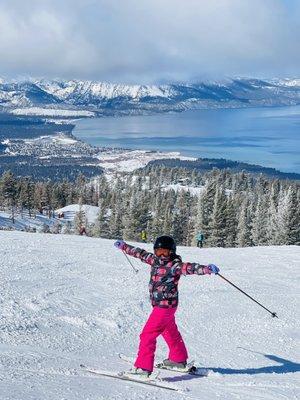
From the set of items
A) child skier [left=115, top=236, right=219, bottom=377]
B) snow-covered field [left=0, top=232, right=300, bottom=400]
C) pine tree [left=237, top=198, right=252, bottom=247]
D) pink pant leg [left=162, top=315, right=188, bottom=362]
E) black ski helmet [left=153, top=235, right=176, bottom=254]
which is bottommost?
pine tree [left=237, top=198, right=252, bottom=247]

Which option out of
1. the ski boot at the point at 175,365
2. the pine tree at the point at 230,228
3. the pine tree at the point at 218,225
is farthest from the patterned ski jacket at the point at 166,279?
the pine tree at the point at 230,228

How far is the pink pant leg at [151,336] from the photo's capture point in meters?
6.11

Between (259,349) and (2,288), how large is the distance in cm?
509

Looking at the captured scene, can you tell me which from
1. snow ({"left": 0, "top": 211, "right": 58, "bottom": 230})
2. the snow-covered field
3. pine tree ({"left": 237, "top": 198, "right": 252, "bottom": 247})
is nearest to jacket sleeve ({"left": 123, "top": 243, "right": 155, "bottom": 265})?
the snow-covered field

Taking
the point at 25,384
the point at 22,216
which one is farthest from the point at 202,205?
the point at 25,384

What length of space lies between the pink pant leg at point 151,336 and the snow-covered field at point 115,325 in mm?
354

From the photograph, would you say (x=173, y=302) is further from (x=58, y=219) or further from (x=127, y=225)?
(x=58, y=219)

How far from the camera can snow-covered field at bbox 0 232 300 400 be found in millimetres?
5848

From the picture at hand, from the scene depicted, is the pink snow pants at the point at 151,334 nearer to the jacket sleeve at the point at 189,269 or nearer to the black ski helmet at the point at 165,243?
the jacket sleeve at the point at 189,269

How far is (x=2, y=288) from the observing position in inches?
400

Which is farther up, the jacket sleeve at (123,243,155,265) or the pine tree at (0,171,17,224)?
the jacket sleeve at (123,243,155,265)

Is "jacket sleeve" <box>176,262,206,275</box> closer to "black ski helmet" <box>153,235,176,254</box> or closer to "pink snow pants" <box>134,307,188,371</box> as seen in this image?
"black ski helmet" <box>153,235,176,254</box>

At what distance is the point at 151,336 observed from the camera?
20.1 feet

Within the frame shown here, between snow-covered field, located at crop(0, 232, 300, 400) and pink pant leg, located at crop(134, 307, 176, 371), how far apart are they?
354 mm
